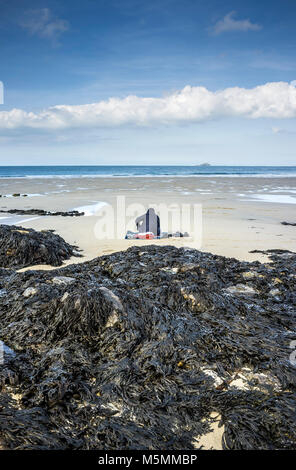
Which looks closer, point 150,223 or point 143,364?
point 143,364

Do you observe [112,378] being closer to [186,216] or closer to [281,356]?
[281,356]

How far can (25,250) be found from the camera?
554 cm

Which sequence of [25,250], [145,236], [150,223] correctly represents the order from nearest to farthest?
1. [25,250]
2. [145,236]
3. [150,223]

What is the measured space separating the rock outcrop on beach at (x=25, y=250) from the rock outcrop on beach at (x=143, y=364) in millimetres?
1648

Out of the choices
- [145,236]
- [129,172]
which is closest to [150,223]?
[145,236]

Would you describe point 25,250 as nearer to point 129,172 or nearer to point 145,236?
point 145,236

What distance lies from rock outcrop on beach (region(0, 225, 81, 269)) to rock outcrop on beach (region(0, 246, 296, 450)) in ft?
5.41

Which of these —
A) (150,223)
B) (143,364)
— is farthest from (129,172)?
(143,364)

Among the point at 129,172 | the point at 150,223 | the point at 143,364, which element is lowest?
the point at 143,364

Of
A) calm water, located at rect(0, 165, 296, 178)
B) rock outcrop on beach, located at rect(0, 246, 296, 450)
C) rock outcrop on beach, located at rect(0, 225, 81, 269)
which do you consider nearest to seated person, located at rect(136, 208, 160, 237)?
rock outcrop on beach, located at rect(0, 225, 81, 269)

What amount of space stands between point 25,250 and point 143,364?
12.6ft

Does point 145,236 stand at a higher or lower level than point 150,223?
lower

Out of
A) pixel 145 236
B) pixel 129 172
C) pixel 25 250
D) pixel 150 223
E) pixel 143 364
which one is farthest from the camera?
pixel 129 172
